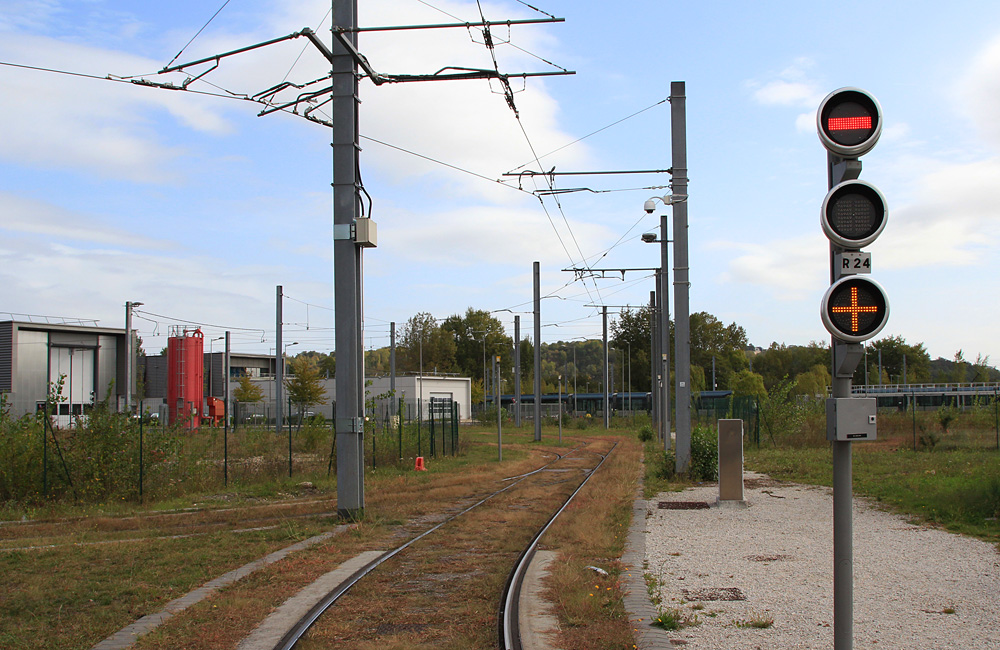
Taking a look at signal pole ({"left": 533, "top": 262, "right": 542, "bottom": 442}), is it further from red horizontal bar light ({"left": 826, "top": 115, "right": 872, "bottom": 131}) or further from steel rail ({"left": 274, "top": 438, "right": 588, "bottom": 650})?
red horizontal bar light ({"left": 826, "top": 115, "right": 872, "bottom": 131})

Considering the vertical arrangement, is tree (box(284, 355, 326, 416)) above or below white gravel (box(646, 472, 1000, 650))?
above

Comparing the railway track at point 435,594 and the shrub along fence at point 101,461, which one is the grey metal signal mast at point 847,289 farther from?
the shrub along fence at point 101,461

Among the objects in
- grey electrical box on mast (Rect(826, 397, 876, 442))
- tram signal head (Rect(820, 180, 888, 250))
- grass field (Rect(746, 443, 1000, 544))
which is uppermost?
tram signal head (Rect(820, 180, 888, 250))

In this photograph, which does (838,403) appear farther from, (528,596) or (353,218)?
(353,218)

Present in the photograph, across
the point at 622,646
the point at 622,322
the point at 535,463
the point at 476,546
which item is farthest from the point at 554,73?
the point at 622,322

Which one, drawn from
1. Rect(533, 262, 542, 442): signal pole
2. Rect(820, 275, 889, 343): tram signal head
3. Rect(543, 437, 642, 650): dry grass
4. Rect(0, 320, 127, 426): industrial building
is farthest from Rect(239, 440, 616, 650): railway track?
Rect(0, 320, 127, 426): industrial building

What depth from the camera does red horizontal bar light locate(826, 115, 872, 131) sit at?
466 cm

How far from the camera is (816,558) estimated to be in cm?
1048

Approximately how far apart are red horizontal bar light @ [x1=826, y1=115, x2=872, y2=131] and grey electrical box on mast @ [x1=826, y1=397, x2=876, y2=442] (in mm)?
1519

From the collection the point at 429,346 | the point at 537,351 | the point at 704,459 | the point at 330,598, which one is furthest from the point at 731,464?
the point at 429,346

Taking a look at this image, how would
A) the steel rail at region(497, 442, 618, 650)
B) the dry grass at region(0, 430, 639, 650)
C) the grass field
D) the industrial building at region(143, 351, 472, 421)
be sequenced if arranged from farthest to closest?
the industrial building at region(143, 351, 472, 421), the grass field, the dry grass at region(0, 430, 639, 650), the steel rail at region(497, 442, 618, 650)

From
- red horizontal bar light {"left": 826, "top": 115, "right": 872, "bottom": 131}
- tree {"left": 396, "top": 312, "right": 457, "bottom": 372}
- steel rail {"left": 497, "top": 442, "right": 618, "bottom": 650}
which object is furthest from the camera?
tree {"left": 396, "top": 312, "right": 457, "bottom": 372}

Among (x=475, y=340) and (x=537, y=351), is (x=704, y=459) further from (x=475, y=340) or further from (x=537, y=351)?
(x=475, y=340)

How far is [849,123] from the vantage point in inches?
185
